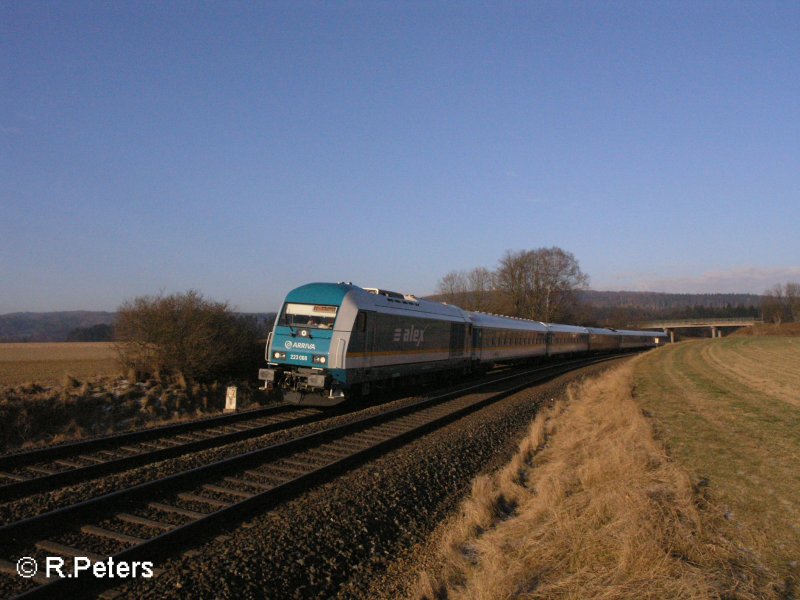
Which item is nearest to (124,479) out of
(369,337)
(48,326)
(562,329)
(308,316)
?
(308,316)

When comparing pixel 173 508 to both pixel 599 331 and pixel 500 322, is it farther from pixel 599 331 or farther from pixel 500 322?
pixel 599 331

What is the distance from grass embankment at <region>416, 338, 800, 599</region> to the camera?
4.45 m

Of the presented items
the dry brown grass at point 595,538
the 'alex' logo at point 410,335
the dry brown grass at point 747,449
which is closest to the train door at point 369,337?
the 'alex' logo at point 410,335

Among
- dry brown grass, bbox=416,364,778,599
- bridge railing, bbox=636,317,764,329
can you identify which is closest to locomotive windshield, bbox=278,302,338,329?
dry brown grass, bbox=416,364,778,599

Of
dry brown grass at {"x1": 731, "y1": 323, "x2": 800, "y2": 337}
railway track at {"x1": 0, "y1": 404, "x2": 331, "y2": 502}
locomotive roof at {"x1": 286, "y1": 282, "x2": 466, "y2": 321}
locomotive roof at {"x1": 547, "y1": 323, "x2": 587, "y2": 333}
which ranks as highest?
locomotive roof at {"x1": 286, "y1": 282, "x2": 466, "y2": 321}

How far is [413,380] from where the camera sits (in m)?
18.2

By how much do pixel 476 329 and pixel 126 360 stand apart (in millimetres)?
14257

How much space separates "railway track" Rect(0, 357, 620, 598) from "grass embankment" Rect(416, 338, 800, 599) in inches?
91.0

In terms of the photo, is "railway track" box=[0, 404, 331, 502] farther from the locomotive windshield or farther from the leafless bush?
the leafless bush

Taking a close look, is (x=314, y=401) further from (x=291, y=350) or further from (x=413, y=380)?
(x=413, y=380)

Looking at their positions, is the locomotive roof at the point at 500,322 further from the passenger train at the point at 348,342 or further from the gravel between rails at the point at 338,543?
the gravel between rails at the point at 338,543

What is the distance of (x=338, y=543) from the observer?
5488 millimetres

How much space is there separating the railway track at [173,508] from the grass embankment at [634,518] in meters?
2.31

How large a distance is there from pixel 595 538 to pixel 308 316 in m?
10.1
